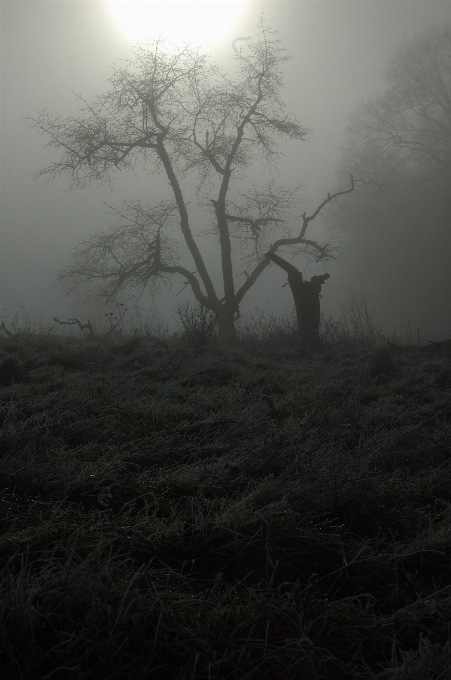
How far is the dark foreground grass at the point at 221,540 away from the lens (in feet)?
4.93

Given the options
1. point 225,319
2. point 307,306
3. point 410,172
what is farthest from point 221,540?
point 410,172

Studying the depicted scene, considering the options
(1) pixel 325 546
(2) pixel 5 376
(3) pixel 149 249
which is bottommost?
(1) pixel 325 546

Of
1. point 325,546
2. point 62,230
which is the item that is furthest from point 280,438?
point 62,230

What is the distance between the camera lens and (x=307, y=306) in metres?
10.9

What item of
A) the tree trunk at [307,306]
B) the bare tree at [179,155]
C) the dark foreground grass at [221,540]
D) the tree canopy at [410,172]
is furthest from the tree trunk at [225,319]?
the tree canopy at [410,172]

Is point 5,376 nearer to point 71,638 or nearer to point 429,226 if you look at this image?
point 71,638

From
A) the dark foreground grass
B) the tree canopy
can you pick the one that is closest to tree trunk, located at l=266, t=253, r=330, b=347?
the dark foreground grass

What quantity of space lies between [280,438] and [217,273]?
36146 millimetres

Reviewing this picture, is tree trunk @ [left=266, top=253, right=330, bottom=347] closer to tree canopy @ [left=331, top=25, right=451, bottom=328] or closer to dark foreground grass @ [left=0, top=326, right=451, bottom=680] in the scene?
dark foreground grass @ [left=0, top=326, right=451, bottom=680]

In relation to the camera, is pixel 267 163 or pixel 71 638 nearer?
pixel 71 638

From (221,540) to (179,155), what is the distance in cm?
1548

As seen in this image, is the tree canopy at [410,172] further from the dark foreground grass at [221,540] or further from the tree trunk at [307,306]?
the dark foreground grass at [221,540]

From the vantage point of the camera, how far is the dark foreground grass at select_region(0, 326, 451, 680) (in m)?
1.50

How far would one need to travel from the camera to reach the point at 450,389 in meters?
5.57
